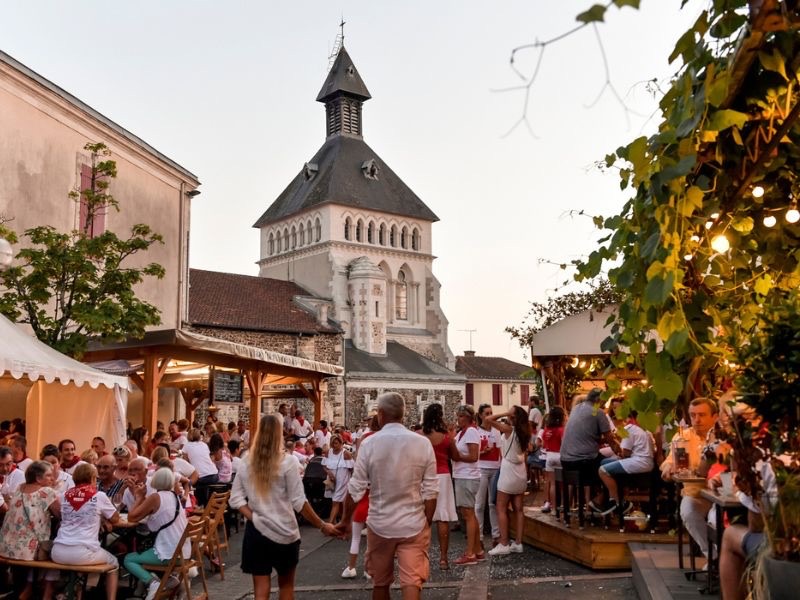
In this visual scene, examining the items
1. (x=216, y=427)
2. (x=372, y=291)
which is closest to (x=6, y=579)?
(x=216, y=427)

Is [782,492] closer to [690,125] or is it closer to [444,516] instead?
[690,125]

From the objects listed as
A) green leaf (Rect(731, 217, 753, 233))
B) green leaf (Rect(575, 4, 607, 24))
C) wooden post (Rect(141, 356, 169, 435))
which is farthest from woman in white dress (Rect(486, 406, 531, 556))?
green leaf (Rect(575, 4, 607, 24))

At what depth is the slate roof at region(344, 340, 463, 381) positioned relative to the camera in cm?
4894

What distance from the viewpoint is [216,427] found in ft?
56.2

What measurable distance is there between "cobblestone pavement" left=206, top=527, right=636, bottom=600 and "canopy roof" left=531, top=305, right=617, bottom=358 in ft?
12.5

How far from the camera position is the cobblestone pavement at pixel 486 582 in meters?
7.75

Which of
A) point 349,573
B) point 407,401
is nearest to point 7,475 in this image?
point 349,573

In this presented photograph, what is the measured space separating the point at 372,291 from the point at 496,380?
14.9 m

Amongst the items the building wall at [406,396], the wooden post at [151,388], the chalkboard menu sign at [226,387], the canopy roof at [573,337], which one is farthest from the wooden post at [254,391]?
the building wall at [406,396]

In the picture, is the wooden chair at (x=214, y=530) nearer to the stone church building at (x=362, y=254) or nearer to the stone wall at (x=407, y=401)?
the stone wall at (x=407, y=401)

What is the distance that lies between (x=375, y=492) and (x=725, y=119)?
3327 mm

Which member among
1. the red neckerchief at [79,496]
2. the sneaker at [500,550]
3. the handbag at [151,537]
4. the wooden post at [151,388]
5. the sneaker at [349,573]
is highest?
the wooden post at [151,388]

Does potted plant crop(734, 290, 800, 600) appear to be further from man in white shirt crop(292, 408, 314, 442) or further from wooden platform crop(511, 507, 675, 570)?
man in white shirt crop(292, 408, 314, 442)

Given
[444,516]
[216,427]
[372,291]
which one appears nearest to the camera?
[444,516]
